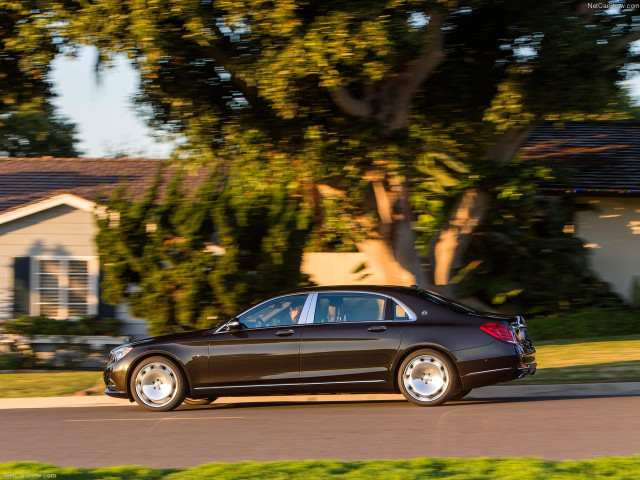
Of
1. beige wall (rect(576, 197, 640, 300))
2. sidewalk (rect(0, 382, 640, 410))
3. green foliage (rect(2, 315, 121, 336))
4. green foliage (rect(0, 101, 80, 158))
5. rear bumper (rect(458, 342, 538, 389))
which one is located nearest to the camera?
rear bumper (rect(458, 342, 538, 389))

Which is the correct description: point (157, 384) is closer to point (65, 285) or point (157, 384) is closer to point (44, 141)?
point (65, 285)

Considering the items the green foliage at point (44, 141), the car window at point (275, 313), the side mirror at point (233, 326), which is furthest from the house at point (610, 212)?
the green foliage at point (44, 141)

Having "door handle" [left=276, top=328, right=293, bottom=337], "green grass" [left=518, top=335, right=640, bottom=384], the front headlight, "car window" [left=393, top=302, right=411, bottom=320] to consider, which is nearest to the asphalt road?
the front headlight

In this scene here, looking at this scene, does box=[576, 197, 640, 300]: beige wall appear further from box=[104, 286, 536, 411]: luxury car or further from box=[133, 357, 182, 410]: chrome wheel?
box=[133, 357, 182, 410]: chrome wheel

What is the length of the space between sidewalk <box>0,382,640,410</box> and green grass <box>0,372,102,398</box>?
74cm

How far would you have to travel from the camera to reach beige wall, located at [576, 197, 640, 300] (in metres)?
20.6

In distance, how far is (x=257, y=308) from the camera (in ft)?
36.6

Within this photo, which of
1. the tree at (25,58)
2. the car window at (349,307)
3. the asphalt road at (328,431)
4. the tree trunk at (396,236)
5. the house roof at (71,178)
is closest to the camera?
the asphalt road at (328,431)

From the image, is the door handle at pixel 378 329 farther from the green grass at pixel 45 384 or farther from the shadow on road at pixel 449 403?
the green grass at pixel 45 384

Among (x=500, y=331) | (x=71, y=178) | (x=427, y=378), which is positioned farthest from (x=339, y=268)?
(x=500, y=331)

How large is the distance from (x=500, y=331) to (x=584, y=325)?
9140mm

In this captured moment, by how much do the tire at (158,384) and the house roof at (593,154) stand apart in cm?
1034

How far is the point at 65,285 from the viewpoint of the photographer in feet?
64.8

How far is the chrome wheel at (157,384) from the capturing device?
1107cm
